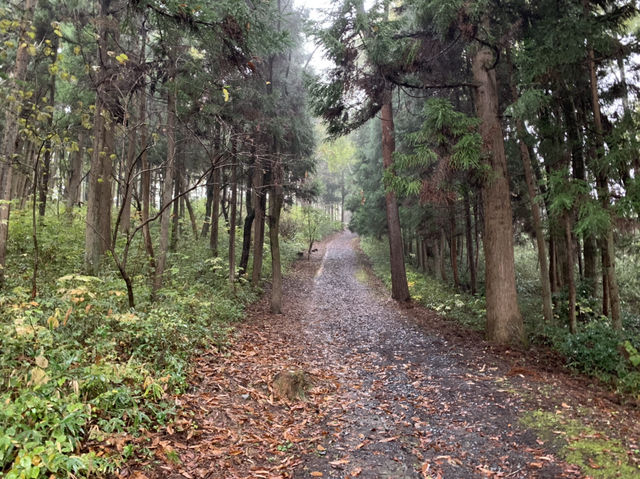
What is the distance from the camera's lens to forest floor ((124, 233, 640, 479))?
12.2 feet

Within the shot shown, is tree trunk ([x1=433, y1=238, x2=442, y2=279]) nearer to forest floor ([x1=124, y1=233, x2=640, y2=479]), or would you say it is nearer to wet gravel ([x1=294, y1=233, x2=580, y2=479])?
wet gravel ([x1=294, y1=233, x2=580, y2=479])

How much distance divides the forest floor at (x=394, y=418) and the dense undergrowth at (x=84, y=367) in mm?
332

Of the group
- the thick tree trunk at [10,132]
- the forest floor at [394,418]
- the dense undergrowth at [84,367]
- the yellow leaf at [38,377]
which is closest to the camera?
the dense undergrowth at [84,367]

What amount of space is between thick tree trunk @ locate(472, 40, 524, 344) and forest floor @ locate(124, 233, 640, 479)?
2.01 feet

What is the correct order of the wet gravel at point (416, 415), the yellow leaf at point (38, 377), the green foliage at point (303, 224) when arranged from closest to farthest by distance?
the yellow leaf at point (38, 377), the wet gravel at point (416, 415), the green foliage at point (303, 224)

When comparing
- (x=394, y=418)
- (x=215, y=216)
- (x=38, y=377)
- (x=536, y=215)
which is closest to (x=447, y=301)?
(x=536, y=215)

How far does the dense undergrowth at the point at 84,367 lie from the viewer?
2924mm

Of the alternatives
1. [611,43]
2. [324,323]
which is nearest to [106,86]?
[324,323]

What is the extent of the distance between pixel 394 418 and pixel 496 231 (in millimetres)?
4776

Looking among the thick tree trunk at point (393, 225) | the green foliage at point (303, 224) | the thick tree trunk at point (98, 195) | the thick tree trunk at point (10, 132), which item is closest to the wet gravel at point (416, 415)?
the thick tree trunk at point (393, 225)

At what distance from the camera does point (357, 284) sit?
60.2 ft

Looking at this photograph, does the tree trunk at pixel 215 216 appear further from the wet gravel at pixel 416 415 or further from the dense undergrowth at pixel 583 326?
the dense undergrowth at pixel 583 326

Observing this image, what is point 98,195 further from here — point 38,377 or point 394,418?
point 394,418

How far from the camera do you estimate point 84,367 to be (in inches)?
159
